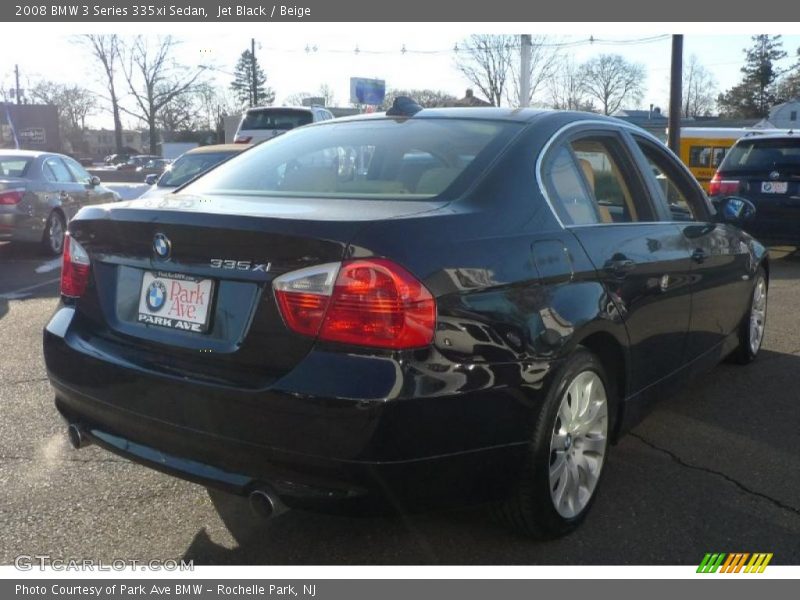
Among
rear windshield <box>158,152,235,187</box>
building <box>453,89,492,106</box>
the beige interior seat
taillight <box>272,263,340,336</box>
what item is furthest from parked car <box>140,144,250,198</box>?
taillight <box>272,263,340,336</box>

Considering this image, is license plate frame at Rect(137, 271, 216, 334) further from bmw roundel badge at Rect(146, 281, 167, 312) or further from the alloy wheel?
the alloy wheel

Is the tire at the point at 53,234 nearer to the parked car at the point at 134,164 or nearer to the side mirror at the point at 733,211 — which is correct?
the side mirror at the point at 733,211

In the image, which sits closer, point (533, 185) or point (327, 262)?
point (327, 262)

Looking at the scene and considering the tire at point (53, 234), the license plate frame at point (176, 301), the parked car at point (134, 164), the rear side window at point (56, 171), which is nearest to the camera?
the license plate frame at point (176, 301)

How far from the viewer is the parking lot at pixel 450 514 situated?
2.86 metres

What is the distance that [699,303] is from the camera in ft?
13.4

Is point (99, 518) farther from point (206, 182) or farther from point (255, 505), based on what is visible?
point (206, 182)

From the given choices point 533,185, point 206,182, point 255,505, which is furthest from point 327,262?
point 206,182

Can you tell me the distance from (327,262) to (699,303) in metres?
2.47

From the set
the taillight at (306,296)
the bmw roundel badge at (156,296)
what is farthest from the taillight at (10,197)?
the taillight at (306,296)

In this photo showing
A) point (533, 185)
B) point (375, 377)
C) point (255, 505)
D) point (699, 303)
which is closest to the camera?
point (375, 377)

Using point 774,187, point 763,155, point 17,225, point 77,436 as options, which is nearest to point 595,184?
point 77,436

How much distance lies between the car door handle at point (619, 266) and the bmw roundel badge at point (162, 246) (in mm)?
1649

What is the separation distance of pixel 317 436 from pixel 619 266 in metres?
1.56
